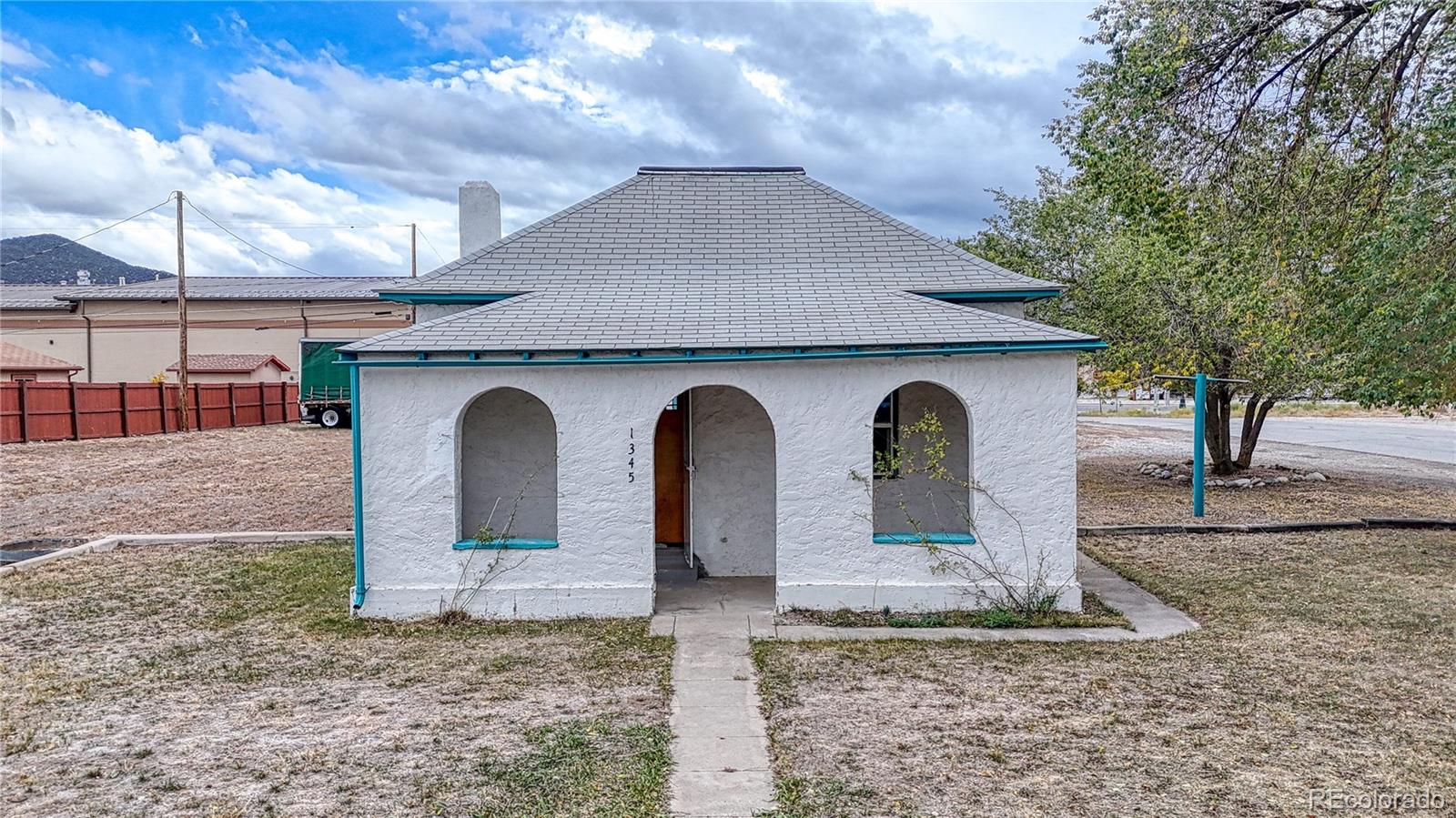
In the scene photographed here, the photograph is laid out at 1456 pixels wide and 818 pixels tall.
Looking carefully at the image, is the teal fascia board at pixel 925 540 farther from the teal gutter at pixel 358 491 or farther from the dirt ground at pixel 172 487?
the dirt ground at pixel 172 487

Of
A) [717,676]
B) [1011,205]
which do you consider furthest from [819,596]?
[1011,205]

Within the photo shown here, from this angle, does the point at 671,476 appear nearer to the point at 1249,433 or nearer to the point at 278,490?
the point at 278,490

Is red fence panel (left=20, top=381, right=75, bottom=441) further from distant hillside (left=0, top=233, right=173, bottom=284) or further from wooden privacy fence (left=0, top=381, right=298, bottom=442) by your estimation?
distant hillside (left=0, top=233, right=173, bottom=284)

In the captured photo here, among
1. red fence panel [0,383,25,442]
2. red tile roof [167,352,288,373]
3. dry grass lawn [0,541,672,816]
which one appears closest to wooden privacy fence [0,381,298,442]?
red fence panel [0,383,25,442]

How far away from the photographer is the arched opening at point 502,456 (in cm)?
940

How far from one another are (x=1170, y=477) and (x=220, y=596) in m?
18.7

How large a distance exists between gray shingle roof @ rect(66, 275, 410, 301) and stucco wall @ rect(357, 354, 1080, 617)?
35057 millimetres

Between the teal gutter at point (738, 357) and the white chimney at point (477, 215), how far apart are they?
14.7 feet

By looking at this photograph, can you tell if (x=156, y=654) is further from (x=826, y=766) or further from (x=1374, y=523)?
(x=1374, y=523)

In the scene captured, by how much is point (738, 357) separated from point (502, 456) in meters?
3.19

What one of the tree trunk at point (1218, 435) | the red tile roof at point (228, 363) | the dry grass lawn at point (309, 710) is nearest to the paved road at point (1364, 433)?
the tree trunk at point (1218, 435)

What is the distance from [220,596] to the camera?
9.12m

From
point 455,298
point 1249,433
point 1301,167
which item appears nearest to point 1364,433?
point 1249,433

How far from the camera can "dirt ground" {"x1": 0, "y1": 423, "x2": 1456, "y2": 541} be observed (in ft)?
46.3
